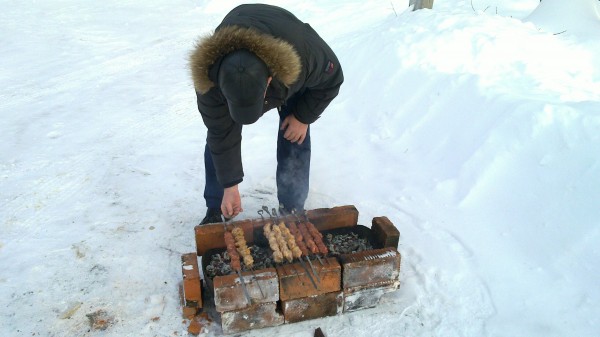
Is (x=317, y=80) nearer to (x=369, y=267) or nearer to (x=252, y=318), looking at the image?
(x=369, y=267)

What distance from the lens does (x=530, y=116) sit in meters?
3.90

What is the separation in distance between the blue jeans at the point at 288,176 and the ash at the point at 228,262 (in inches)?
27.9

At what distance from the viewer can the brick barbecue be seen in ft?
8.68

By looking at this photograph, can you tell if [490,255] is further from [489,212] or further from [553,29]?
[553,29]

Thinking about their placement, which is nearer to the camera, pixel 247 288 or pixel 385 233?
pixel 247 288

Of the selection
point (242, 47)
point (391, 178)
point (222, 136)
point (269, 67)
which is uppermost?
point (242, 47)

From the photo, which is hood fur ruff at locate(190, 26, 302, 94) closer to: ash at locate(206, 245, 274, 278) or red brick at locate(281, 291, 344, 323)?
ash at locate(206, 245, 274, 278)

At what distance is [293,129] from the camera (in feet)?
10.9

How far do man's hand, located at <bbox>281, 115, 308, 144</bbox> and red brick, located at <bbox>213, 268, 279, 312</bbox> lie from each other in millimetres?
1134

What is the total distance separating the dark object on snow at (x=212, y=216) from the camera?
3.66 metres

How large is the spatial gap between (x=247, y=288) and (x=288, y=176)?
1.30 m

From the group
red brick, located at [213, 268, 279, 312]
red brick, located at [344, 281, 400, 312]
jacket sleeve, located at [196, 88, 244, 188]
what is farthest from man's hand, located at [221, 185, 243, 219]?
red brick, located at [344, 281, 400, 312]

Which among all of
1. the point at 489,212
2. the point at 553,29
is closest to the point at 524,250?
the point at 489,212

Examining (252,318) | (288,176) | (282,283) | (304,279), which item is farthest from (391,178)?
(252,318)
